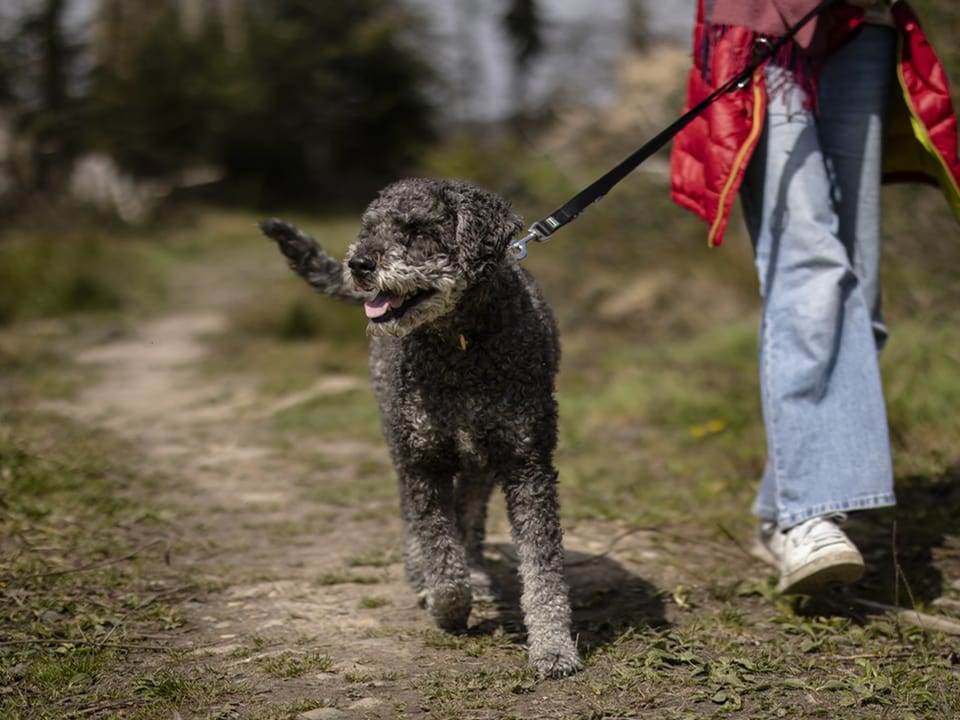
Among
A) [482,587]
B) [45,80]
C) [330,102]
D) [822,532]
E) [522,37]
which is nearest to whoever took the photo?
[822,532]

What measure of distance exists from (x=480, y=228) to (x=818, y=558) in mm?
1474

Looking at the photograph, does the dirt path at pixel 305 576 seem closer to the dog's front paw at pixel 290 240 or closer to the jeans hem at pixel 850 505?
the jeans hem at pixel 850 505

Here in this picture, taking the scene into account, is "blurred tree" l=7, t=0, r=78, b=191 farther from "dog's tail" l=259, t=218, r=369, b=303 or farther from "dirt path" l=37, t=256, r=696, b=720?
"dog's tail" l=259, t=218, r=369, b=303

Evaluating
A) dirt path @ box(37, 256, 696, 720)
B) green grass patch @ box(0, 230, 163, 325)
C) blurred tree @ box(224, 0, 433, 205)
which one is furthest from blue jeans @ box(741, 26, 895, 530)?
blurred tree @ box(224, 0, 433, 205)

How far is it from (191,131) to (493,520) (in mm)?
20632

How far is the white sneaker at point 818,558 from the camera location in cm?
325

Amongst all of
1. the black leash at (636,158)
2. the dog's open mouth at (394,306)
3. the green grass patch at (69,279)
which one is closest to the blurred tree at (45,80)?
the green grass patch at (69,279)

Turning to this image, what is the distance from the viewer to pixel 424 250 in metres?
3.02

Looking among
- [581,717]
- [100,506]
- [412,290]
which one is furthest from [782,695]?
[100,506]

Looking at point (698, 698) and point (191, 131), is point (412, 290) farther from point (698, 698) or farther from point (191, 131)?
point (191, 131)

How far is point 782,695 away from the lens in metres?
2.87

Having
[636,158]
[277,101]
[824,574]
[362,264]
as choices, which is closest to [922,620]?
[824,574]

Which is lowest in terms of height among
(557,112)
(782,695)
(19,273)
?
(782,695)

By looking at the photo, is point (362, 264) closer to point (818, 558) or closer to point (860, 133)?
point (818, 558)
